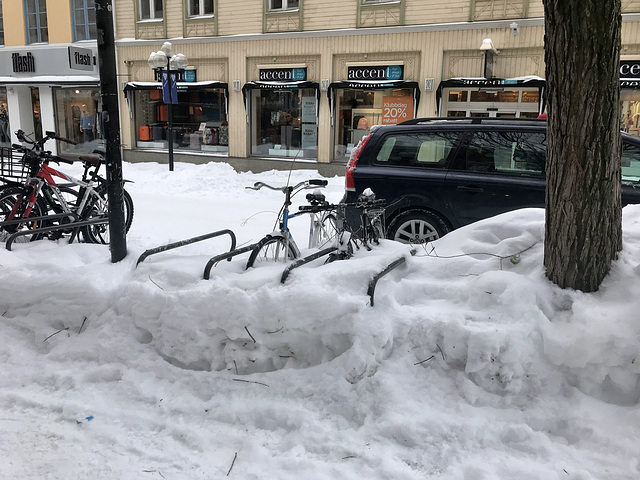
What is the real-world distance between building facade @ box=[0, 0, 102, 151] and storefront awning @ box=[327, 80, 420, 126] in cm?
911

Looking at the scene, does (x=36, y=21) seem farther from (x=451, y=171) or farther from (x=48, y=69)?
(x=451, y=171)

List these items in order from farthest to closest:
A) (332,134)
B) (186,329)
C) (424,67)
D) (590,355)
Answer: (332,134) → (424,67) → (186,329) → (590,355)

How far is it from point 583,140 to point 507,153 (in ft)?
10.7

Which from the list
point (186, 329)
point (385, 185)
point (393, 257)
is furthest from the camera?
point (385, 185)

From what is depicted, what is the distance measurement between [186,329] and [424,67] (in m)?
13.1

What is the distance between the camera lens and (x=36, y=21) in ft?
67.4

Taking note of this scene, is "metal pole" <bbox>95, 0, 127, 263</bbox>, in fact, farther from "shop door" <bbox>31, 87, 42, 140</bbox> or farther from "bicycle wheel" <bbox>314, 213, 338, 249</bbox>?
"shop door" <bbox>31, 87, 42, 140</bbox>

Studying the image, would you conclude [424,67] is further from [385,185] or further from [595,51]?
[595,51]

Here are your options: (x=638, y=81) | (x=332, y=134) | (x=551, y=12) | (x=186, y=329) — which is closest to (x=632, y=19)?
(x=638, y=81)

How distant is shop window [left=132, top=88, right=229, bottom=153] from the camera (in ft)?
60.2

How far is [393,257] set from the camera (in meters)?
4.01

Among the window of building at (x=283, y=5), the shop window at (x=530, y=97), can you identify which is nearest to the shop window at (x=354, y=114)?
the window of building at (x=283, y=5)

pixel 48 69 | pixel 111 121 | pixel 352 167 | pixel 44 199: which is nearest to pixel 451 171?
pixel 352 167

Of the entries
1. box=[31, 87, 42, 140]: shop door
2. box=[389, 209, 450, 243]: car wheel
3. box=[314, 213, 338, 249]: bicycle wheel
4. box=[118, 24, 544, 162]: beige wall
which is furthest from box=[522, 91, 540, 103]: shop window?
box=[31, 87, 42, 140]: shop door
